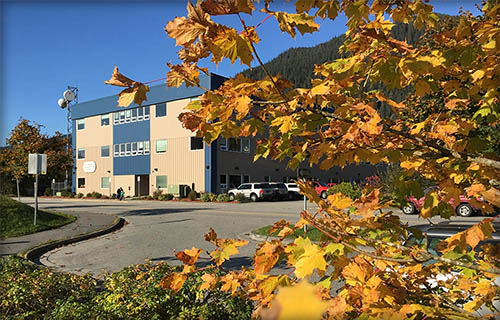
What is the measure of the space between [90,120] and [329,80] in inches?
1818

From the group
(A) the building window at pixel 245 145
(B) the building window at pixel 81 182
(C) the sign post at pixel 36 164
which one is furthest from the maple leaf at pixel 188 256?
(B) the building window at pixel 81 182

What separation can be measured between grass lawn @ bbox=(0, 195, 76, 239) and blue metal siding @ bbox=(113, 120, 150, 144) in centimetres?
2306

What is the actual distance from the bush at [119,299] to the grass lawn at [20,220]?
8.70 meters

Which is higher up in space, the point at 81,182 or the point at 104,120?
the point at 104,120

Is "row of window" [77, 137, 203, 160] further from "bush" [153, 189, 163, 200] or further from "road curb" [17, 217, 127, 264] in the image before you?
"road curb" [17, 217, 127, 264]

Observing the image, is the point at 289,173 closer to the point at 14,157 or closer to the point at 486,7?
the point at 14,157

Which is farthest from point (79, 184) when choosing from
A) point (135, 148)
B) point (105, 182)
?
point (135, 148)

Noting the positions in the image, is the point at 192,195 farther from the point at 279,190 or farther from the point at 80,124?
the point at 80,124

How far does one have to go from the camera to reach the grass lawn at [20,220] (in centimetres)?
1141

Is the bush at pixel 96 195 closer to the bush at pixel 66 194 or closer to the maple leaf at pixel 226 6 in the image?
the bush at pixel 66 194

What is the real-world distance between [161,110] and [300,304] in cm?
3716

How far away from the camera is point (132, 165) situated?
37.9 m

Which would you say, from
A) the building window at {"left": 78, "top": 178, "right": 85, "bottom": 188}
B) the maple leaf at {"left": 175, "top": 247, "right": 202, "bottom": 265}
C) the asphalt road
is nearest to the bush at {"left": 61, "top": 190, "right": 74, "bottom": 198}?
the building window at {"left": 78, "top": 178, "right": 85, "bottom": 188}

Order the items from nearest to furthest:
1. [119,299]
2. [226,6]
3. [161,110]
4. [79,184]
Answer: [226,6] → [119,299] → [161,110] → [79,184]
